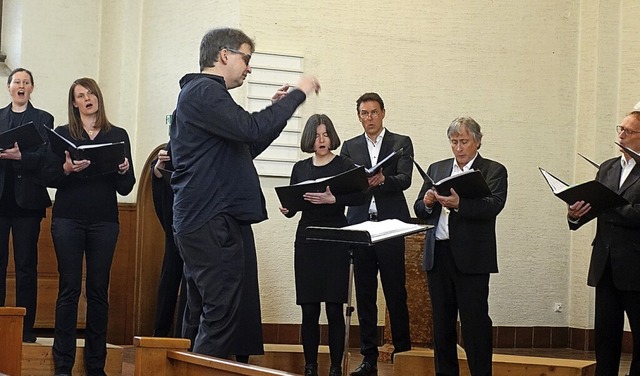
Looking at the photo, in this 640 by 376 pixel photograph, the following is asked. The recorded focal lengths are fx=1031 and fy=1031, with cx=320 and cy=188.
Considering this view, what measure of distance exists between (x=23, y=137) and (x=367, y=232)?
6.95ft

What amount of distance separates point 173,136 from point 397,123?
4.12m

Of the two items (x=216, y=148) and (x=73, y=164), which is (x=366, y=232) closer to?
(x=216, y=148)

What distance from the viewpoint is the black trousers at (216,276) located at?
4.06 m

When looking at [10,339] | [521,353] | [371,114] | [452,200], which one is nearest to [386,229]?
[452,200]

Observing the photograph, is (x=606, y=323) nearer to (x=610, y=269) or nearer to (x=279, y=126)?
(x=610, y=269)

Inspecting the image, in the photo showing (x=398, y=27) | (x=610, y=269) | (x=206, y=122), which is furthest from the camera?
(x=398, y=27)

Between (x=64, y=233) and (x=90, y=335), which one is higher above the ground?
(x=64, y=233)

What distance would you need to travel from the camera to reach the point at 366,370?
621 cm

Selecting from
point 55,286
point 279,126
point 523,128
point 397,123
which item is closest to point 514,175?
point 523,128

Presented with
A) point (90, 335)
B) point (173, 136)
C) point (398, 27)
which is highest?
point (398, 27)

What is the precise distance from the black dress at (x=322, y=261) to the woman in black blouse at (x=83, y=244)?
3.51 ft

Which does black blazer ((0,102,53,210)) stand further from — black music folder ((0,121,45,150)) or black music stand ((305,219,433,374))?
black music stand ((305,219,433,374))

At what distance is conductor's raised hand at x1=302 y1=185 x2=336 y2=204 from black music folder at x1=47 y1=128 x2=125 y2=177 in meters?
1.04

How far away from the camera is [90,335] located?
571 centimetres
